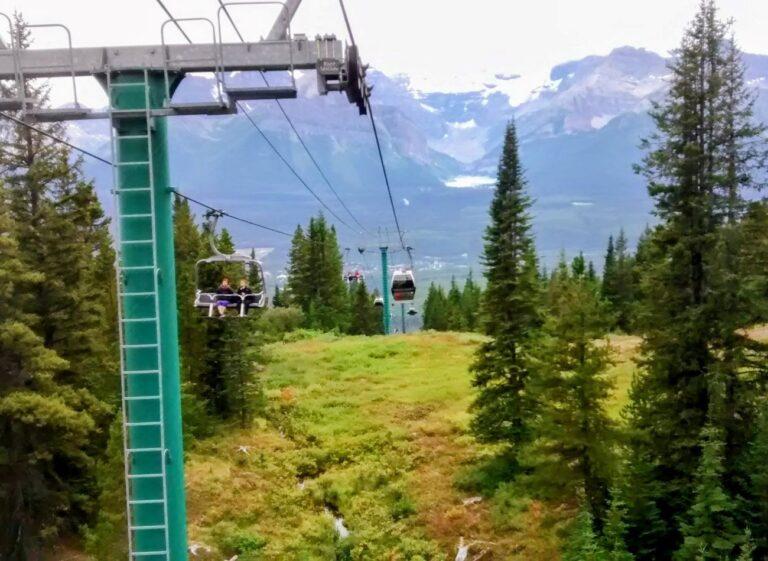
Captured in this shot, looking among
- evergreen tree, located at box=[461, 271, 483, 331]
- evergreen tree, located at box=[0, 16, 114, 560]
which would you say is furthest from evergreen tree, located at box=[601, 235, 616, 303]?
evergreen tree, located at box=[0, 16, 114, 560]

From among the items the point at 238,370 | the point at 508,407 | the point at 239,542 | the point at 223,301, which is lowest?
the point at 239,542

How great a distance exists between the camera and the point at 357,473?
32156mm

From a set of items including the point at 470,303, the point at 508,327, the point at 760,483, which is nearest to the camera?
the point at 760,483

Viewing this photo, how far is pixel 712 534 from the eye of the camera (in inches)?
708

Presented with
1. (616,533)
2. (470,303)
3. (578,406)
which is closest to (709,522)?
(616,533)

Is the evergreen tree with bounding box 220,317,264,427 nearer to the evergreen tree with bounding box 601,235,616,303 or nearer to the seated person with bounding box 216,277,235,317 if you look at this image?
the seated person with bounding box 216,277,235,317

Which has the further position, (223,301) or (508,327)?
(508,327)

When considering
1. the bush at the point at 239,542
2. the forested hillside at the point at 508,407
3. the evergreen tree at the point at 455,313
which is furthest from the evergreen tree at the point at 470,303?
the bush at the point at 239,542

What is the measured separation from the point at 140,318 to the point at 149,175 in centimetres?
179

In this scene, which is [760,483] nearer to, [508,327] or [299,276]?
[508,327]

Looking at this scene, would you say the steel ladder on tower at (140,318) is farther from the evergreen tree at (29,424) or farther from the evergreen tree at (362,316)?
the evergreen tree at (362,316)

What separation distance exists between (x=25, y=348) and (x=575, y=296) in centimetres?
1702

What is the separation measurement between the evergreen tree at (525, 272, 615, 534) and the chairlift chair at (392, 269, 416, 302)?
1095cm

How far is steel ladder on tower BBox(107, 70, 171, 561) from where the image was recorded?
858 centimetres
